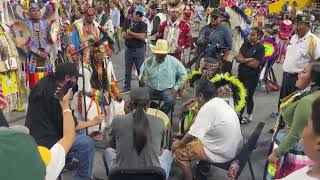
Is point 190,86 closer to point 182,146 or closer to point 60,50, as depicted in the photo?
point 182,146

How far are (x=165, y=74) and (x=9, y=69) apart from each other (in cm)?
207

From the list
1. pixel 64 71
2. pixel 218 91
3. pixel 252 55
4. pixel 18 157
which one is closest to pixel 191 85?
pixel 218 91

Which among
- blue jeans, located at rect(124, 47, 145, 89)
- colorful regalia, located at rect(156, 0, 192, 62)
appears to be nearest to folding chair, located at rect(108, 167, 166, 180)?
colorful regalia, located at rect(156, 0, 192, 62)

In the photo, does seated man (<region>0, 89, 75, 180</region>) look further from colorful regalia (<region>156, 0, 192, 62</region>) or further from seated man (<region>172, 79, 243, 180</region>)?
colorful regalia (<region>156, 0, 192, 62</region>)

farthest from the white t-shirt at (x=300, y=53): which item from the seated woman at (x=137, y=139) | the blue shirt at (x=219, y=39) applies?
the seated woman at (x=137, y=139)

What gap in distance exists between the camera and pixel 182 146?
12.9ft

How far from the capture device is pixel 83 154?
12.3 feet

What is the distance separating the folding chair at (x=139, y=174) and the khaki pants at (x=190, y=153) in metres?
0.82

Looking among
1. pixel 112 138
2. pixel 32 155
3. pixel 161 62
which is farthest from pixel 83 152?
pixel 32 155

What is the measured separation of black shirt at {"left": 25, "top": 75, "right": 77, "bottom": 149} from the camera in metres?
3.43

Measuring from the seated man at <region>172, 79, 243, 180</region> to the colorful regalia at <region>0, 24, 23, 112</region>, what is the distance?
107 inches

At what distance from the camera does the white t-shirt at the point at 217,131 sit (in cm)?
360

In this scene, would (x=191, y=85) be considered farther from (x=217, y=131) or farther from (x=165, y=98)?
(x=217, y=131)

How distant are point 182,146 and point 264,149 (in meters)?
1.61
